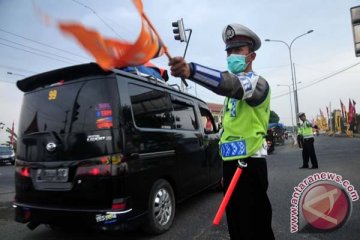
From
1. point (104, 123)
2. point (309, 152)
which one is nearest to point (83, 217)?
point (104, 123)

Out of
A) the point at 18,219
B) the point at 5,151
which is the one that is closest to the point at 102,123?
the point at 18,219

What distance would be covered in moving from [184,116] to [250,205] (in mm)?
3396

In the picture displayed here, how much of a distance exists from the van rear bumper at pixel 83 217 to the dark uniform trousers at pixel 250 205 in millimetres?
1615

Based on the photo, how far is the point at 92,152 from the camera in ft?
12.6

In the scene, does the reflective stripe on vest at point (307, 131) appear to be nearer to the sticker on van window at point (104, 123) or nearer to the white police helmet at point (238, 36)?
the sticker on van window at point (104, 123)

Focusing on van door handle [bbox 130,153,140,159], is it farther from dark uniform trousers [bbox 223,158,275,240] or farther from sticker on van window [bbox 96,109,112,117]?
dark uniform trousers [bbox 223,158,275,240]

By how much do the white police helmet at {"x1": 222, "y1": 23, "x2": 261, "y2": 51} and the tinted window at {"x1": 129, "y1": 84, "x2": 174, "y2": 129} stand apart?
191cm

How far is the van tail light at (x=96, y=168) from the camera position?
3.77m

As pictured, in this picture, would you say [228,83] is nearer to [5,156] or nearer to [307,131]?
[307,131]

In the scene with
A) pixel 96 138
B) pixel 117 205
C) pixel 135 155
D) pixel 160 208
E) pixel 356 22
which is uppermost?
pixel 356 22

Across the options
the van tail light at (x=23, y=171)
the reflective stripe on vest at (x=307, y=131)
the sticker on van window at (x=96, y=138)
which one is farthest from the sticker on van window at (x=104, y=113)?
the reflective stripe on vest at (x=307, y=131)

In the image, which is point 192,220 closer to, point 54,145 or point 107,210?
point 107,210

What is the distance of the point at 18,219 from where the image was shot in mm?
4293

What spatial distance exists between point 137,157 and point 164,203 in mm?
963
